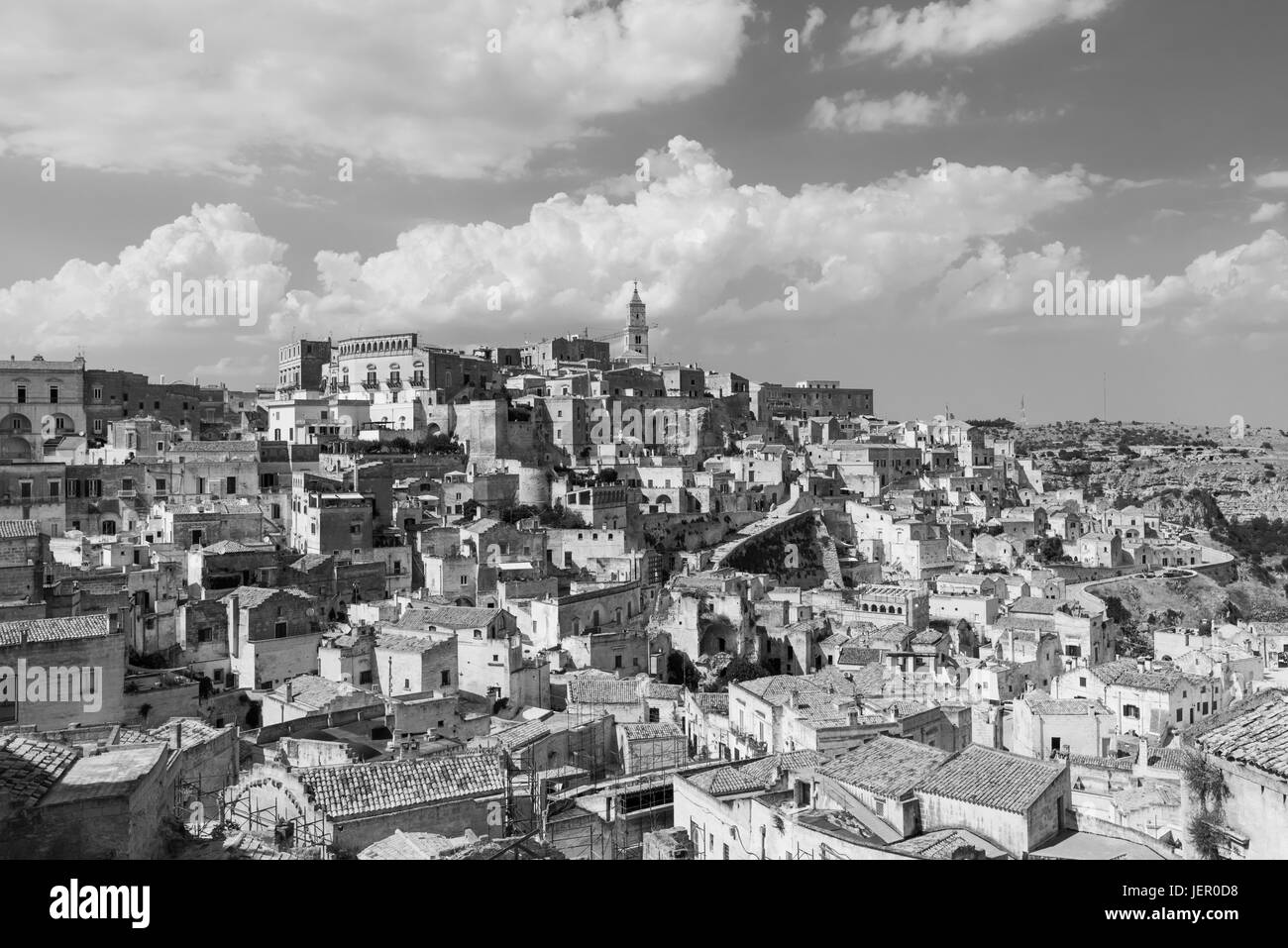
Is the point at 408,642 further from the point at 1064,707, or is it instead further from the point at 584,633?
the point at 1064,707

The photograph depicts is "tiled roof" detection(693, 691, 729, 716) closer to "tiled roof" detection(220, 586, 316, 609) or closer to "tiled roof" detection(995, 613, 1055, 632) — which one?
"tiled roof" detection(220, 586, 316, 609)

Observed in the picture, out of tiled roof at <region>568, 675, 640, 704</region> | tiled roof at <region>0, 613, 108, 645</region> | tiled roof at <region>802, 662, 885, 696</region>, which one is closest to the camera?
tiled roof at <region>0, 613, 108, 645</region>

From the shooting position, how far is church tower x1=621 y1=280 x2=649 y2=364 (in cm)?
6331

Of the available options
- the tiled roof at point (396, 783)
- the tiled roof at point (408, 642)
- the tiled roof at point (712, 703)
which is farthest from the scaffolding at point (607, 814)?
the tiled roof at point (408, 642)

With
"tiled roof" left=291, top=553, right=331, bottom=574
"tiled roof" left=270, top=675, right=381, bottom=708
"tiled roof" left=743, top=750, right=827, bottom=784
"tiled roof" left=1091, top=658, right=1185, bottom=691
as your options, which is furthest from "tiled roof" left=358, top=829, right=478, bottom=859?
"tiled roof" left=291, top=553, right=331, bottom=574

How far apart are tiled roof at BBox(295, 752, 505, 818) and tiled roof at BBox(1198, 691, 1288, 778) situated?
19.2ft

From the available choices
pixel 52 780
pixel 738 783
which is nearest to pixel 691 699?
pixel 738 783

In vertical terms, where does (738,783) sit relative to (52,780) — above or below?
below

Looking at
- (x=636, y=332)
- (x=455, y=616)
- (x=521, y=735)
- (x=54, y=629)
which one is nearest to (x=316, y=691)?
(x=54, y=629)

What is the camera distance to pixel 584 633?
2217 centimetres

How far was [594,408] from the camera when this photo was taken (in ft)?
144

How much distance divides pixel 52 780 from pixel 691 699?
437 inches

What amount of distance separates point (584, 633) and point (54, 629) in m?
11.2
